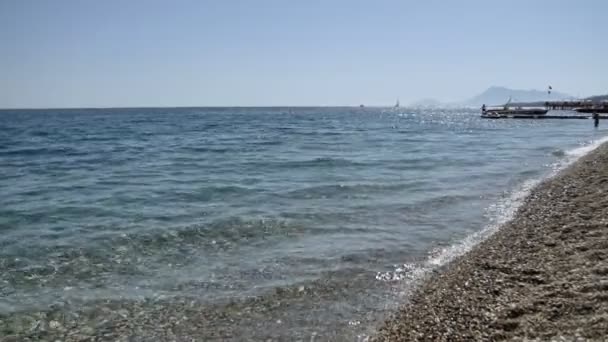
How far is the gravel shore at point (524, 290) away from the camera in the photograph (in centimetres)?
511

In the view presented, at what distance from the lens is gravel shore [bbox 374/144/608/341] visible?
5109mm

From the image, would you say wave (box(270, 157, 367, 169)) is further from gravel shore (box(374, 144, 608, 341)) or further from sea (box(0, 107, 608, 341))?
gravel shore (box(374, 144, 608, 341))

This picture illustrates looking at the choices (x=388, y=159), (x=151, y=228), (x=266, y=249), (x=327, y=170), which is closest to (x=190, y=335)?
(x=266, y=249)

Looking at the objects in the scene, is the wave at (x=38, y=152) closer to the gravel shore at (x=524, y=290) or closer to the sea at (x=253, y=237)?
the sea at (x=253, y=237)

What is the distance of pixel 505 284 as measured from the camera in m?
6.59

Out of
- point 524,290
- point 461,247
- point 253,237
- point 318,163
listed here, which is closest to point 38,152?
point 318,163

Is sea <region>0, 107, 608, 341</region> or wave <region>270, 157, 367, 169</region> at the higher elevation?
wave <region>270, 157, 367, 169</region>

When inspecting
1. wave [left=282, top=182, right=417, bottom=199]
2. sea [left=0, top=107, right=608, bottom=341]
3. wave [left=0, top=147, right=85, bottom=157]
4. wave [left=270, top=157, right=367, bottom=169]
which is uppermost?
wave [left=0, top=147, right=85, bottom=157]

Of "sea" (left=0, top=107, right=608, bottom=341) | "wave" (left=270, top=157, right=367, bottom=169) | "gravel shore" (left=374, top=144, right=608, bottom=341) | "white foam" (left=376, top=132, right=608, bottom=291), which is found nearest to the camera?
"gravel shore" (left=374, top=144, right=608, bottom=341)

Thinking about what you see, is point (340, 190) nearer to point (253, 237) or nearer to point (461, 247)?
point (253, 237)

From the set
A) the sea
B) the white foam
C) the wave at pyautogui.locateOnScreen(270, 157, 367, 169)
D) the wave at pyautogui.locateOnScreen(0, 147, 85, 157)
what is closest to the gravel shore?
the white foam

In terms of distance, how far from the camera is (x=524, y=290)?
20.4 feet

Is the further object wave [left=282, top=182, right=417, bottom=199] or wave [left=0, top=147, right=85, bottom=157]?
wave [left=0, top=147, right=85, bottom=157]

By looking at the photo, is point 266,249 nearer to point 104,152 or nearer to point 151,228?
point 151,228
